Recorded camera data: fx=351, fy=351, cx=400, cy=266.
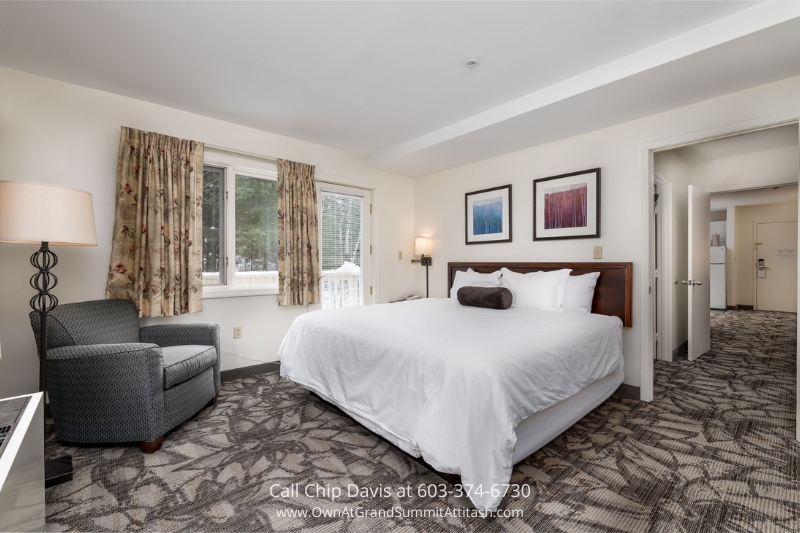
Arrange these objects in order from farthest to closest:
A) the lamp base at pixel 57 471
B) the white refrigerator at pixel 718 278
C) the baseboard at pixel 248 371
Answer: the white refrigerator at pixel 718 278, the baseboard at pixel 248 371, the lamp base at pixel 57 471

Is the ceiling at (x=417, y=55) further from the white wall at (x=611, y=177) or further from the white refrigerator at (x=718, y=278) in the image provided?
the white refrigerator at (x=718, y=278)

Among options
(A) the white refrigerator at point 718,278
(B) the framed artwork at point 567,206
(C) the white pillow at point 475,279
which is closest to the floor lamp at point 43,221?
(C) the white pillow at point 475,279

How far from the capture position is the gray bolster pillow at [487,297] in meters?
3.16

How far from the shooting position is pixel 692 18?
2010mm

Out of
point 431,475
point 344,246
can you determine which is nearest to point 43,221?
point 431,475

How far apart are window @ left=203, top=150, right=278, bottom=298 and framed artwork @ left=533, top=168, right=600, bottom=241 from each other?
288cm

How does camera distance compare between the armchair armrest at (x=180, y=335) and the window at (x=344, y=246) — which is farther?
the window at (x=344, y=246)

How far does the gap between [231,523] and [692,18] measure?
357 cm

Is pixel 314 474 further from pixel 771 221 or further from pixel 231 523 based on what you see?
pixel 771 221

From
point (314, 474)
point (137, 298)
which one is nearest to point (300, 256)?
point (137, 298)

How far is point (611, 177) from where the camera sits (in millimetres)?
3258

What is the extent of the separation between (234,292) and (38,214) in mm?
1716

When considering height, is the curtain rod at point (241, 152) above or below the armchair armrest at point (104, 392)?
above

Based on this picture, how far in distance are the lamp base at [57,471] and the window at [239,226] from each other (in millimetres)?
1639
